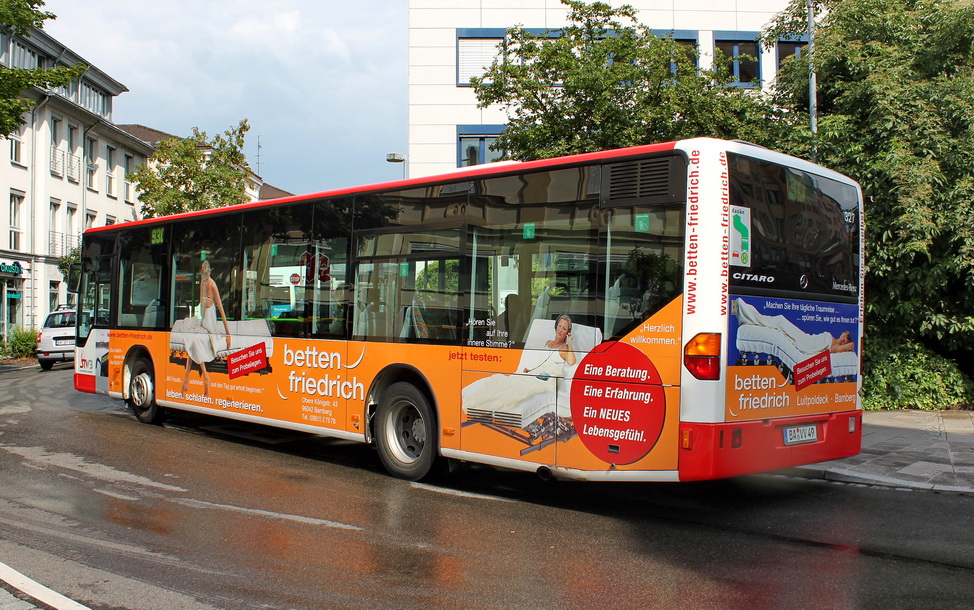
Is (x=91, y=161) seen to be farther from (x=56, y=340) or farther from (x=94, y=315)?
(x=94, y=315)

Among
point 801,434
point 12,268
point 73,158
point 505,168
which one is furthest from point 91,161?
point 801,434

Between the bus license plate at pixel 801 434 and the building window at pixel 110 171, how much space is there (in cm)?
4690

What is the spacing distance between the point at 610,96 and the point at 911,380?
7011mm

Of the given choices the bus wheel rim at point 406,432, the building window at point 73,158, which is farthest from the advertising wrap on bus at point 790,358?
the building window at point 73,158

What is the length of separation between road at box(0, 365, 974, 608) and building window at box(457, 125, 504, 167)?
66.2 feet

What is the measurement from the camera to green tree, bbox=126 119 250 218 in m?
34.2

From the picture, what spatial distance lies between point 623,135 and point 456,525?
1047 centimetres

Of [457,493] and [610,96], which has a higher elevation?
[610,96]

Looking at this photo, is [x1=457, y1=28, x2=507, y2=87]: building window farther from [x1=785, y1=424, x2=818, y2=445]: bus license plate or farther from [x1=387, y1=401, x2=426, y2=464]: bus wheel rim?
[x1=785, y1=424, x2=818, y2=445]: bus license plate

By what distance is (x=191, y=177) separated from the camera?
34.5m

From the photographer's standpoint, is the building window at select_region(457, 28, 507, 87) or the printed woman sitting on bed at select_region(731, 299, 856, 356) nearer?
the printed woman sitting on bed at select_region(731, 299, 856, 356)

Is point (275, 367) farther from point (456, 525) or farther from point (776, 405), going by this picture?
point (776, 405)

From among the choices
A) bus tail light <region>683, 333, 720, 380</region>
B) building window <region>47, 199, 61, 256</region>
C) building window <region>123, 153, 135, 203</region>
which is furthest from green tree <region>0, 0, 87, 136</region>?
building window <region>123, 153, 135, 203</region>

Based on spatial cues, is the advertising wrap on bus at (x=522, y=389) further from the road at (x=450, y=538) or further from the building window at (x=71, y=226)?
the building window at (x=71, y=226)
